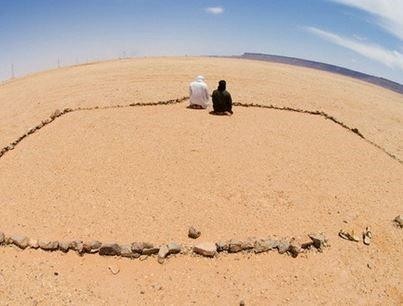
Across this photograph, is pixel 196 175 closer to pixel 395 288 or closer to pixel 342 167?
pixel 342 167

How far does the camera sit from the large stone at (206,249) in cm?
927

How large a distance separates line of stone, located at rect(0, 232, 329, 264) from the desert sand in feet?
0.46

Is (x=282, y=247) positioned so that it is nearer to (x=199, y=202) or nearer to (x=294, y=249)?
(x=294, y=249)

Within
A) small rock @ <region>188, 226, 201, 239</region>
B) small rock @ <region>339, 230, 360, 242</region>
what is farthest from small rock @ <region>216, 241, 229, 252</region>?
small rock @ <region>339, 230, 360, 242</region>

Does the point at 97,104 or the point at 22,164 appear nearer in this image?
the point at 22,164

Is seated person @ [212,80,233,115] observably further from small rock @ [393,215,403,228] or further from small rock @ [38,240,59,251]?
small rock @ [38,240,59,251]

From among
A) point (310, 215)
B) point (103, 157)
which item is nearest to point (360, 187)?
point (310, 215)

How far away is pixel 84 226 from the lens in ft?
32.5

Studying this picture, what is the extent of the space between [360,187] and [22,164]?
31.3 ft

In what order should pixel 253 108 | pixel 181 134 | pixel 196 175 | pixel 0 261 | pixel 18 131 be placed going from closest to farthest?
pixel 0 261
pixel 196 175
pixel 181 134
pixel 18 131
pixel 253 108

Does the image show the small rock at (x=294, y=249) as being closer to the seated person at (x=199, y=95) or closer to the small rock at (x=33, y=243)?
the small rock at (x=33, y=243)

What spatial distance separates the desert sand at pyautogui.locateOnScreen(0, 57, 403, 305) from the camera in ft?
28.5

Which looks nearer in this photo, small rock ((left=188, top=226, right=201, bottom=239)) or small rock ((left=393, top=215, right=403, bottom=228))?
small rock ((left=188, top=226, right=201, bottom=239))

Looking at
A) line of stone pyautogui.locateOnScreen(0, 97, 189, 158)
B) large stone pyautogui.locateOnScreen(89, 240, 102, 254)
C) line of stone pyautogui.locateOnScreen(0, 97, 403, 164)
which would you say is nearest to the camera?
large stone pyautogui.locateOnScreen(89, 240, 102, 254)
